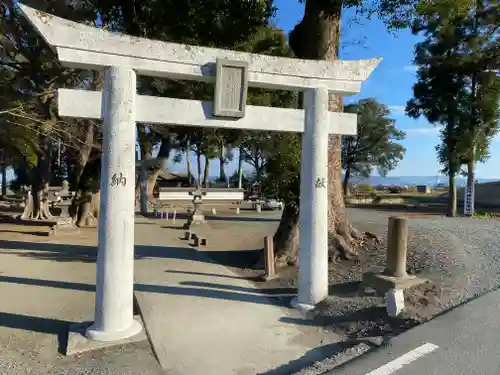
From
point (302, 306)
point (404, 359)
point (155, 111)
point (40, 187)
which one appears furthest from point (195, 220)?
point (404, 359)

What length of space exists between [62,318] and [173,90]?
8118 mm

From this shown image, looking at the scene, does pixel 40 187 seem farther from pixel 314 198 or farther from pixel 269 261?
pixel 314 198

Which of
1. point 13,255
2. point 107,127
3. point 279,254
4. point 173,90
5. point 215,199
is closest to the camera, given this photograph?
point 107,127

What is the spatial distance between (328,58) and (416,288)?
5149 mm

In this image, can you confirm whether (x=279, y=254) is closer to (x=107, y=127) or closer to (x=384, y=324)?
(x=384, y=324)

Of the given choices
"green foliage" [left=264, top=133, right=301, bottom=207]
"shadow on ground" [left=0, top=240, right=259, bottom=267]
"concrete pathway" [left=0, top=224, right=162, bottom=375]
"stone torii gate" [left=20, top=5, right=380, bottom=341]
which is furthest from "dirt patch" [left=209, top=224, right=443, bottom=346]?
→ "concrete pathway" [left=0, top=224, right=162, bottom=375]

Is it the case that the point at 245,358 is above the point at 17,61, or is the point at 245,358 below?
below

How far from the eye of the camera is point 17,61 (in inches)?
503

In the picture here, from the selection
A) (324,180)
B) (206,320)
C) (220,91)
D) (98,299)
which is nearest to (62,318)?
(98,299)

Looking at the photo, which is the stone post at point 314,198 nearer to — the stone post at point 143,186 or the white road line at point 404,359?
the white road line at point 404,359

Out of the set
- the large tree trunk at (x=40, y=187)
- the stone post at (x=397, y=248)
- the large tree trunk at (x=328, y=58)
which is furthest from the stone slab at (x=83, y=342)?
the large tree trunk at (x=40, y=187)

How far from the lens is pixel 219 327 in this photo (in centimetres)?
516

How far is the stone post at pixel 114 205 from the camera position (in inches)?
189

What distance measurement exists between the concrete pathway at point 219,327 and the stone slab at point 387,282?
49.0 inches
